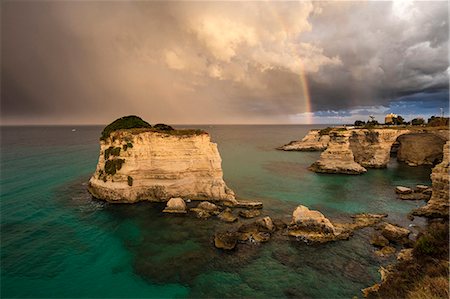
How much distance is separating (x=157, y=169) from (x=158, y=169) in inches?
5.5

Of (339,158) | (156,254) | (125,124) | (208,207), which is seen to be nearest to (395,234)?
(208,207)

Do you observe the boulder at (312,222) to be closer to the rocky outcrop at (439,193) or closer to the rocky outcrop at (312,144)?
the rocky outcrop at (439,193)

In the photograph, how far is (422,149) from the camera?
229ft

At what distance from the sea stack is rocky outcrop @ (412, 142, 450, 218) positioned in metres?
24.5

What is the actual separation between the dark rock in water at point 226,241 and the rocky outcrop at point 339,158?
41.8 meters

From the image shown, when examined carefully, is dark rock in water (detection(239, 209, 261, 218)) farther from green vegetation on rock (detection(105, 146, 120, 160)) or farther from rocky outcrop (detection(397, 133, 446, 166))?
rocky outcrop (detection(397, 133, 446, 166))

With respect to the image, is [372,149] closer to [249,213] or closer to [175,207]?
[249,213]

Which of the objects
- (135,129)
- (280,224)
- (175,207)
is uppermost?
(135,129)

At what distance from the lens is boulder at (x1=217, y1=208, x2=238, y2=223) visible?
98.2 feet

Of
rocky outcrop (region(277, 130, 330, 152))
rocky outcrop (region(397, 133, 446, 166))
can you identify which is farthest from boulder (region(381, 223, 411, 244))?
rocky outcrop (region(277, 130, 330, 152))

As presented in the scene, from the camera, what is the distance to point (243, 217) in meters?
31.1

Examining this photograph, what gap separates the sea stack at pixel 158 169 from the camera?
118 ft

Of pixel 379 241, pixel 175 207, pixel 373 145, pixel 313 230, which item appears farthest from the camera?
pixel 373 145

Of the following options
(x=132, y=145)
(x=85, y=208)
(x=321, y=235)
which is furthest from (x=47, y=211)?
(x=321, y=235)
